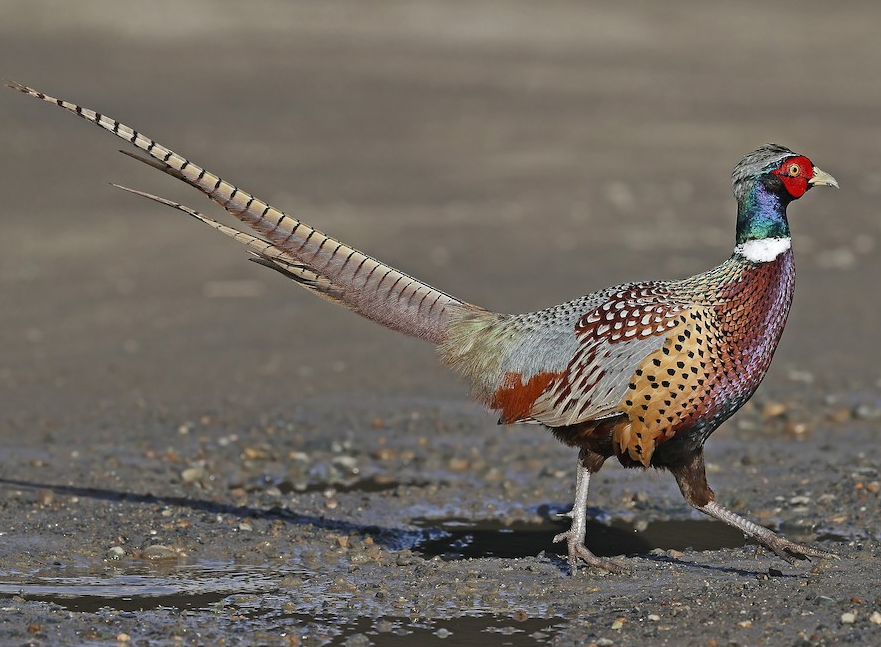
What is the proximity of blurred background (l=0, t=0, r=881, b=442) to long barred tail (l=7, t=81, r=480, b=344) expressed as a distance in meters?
3.06

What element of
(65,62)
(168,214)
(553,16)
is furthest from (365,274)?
(553,16)

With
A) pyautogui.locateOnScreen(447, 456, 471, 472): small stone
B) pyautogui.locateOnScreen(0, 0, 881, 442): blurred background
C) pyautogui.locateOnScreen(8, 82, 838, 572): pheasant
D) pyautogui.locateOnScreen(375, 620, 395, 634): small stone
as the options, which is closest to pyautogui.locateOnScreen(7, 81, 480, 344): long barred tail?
pyautogui.locateOnScreen(8, 82, 838, 572): pheasant

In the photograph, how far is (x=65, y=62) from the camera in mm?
20359

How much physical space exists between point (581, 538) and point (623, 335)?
0.89m

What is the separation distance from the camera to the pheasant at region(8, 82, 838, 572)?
19.5ft

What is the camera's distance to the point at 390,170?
16.8 m

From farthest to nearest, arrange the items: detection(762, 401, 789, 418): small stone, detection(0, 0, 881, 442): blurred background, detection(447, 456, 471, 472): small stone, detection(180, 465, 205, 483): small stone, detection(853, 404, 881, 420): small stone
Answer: detection(0, 0, 881, 442): blurred background → detection(762, 401, 789, 418): small stone → detection(853, 404, 881, 420): small stone → detection(447, 456, 471, 472): small stone → detection(180, 465, 205, 483): small stone

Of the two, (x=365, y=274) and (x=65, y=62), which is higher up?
(x=65, y=62)

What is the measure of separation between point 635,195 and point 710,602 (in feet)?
34.3

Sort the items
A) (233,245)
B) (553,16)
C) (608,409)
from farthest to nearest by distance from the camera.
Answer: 1. (553,16)
2. (233,245)
3. (608,409)

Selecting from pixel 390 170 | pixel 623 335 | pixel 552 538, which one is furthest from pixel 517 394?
pixel 390 170

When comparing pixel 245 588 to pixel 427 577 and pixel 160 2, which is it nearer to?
pixel 427 577

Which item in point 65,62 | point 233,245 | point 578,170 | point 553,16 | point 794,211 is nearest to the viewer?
point 233,245

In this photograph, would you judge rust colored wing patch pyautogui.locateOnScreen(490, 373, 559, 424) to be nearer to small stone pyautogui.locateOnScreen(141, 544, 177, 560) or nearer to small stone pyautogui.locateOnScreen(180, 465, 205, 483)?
small stone pyautogui.locateOnScreen(141, 544, 177, 560)
